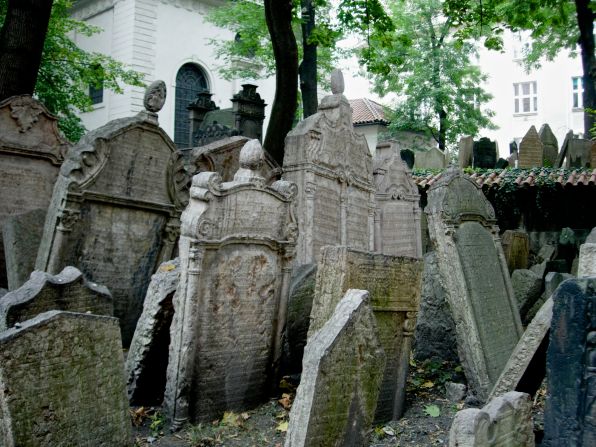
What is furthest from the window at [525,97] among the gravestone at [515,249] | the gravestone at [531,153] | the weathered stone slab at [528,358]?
the weathered stone slab at [528,358]

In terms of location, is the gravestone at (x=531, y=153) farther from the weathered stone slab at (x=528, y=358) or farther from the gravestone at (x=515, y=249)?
the weathered stone slab at (x=528, y=358)

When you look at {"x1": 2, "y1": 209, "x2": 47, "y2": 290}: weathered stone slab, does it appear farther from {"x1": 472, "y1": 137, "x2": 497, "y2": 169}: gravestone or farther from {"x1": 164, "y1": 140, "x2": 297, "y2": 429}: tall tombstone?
{"x1": 472, "y1": 137, "x2": 497, "y2": 169}: gravestone

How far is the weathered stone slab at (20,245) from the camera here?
258 inches

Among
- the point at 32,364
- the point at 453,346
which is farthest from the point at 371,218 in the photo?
the point at 32,364

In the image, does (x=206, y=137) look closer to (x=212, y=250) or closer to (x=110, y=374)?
(x=212, y=250)

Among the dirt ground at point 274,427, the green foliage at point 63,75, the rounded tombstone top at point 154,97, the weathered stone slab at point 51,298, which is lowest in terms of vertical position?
the dirt ground at point 274,427

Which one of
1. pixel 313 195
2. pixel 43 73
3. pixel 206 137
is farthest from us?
pixel 43 73

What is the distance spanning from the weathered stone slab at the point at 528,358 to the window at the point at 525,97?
106 feet

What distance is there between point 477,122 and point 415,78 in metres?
3.28

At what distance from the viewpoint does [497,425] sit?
3412mm

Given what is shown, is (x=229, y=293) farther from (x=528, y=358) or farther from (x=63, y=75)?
(x=63, y=75)

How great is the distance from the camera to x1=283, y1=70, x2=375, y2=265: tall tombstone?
805cm

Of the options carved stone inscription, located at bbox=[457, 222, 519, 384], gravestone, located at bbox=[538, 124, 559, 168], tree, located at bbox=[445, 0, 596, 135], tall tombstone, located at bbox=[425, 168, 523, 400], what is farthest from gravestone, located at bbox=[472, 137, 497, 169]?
carved stone inscription, located at bbox=[457, 222, 519, 384]

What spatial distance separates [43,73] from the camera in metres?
14.8
